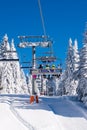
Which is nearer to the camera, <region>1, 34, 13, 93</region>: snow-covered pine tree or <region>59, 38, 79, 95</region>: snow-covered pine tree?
<region>59, 38, 79, 95</region>: snow-covered pine tree

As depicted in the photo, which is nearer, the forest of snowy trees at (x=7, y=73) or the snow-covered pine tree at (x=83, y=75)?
the snow-covered pine tree at (x=83, y=75)

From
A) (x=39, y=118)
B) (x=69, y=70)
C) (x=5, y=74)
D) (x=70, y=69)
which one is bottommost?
(x=39, y=118)

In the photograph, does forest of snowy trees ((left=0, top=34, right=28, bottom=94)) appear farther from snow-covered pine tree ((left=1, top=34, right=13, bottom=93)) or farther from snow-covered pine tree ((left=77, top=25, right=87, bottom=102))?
snow-covered pine tree ((left=77, top=25, right=87, bottom=102))

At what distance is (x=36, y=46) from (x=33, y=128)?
17.3 metres

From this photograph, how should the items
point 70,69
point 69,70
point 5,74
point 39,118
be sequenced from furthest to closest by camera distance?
1. point 5,74
2. point 69,70
3. point 70,69
4. point 39,118

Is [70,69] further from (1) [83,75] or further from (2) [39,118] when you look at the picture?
(2) [39,118]

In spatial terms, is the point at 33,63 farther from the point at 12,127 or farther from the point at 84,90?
the point at 12,127

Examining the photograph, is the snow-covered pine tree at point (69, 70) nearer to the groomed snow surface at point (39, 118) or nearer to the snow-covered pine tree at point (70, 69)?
the snow-covered pine tree at point (70, 69)

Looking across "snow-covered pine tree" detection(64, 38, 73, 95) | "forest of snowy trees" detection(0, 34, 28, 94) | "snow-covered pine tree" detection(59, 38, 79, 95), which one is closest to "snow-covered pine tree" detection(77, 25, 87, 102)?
"snow-covered pine tree" detection(59, 38, 79, 95)

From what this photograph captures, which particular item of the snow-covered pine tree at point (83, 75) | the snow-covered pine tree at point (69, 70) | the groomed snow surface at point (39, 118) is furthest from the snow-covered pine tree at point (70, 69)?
the groomed snow surface at point (39, 118)

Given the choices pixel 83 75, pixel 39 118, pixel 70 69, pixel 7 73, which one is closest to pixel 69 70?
pixel 70 69

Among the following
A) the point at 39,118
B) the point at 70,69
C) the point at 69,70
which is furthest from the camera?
the point at 69,70

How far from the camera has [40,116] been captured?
3073cm

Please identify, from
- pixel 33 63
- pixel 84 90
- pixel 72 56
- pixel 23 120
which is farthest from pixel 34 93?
pixel 72 56
